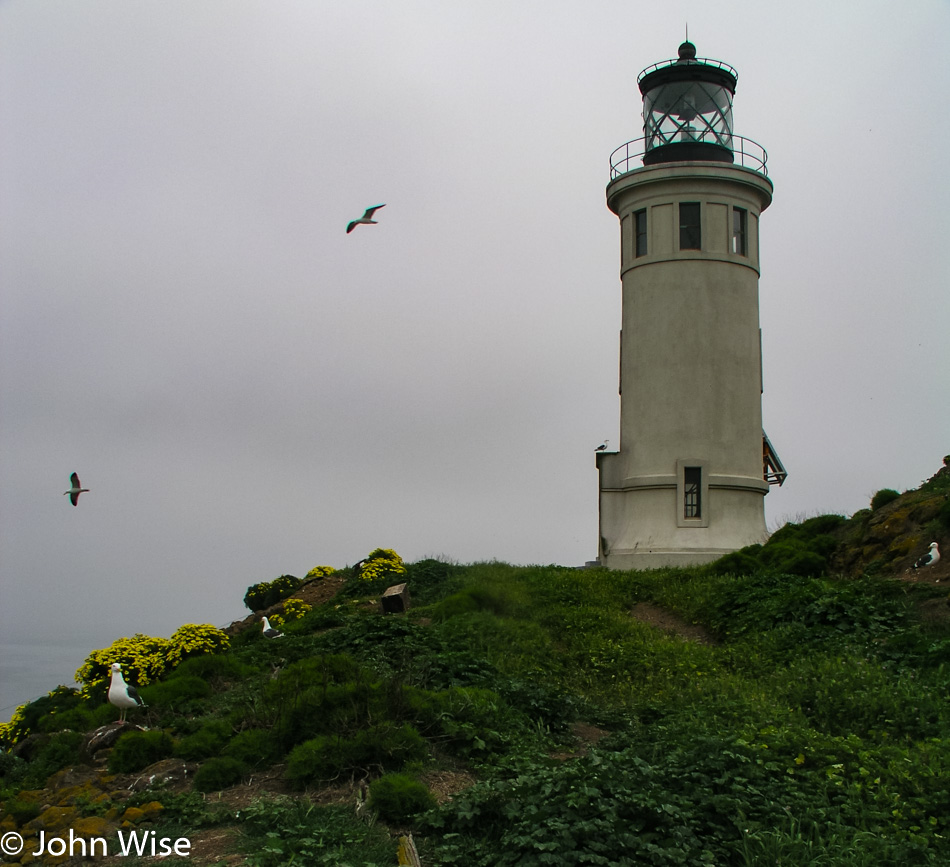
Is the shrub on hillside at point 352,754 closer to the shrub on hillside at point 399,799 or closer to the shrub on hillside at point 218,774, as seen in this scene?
the shrub on hillside at point 218,774

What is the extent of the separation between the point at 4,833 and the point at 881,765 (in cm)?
670

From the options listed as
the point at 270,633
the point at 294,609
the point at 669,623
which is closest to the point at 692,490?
the point at 669,623

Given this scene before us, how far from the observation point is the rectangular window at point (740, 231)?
2350 cm

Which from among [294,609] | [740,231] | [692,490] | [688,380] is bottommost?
[294,609]

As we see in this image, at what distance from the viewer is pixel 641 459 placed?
2303 cm

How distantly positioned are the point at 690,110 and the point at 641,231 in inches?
123

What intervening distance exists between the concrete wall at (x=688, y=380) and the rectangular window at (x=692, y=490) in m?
0.15

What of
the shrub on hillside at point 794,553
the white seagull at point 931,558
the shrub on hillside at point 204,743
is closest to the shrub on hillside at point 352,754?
the shrub on hillside at point 204,743

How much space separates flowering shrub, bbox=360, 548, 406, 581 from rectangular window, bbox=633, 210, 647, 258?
9497mm

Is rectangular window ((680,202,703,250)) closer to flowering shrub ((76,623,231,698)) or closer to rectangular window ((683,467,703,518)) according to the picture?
rectangular window ((683,467,703,518))

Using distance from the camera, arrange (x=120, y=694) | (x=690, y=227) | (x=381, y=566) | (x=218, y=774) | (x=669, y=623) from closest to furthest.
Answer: (x=218, y=774)
(x=120, y=694)
(x=669, y=623)
(x=381, y=566)
(x=690, y=227)

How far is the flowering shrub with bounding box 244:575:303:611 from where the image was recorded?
21109 millimetres

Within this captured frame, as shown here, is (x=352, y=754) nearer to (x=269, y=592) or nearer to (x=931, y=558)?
(x=931, y=558)

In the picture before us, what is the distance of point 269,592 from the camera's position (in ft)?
70.0
